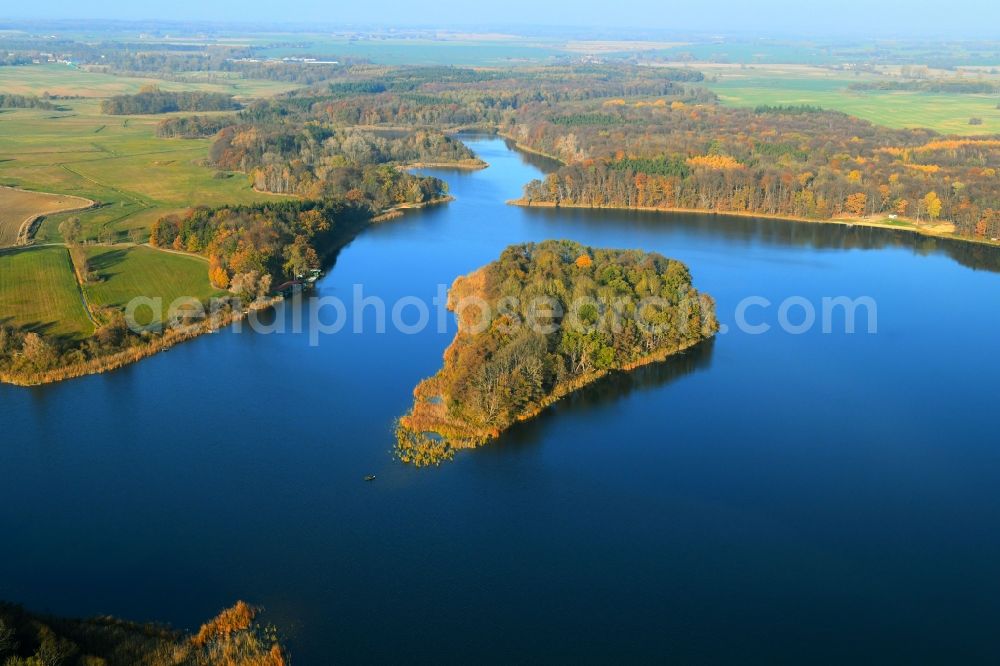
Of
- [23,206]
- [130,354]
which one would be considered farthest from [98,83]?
[130,354]

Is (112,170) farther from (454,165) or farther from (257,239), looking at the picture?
(257,239)

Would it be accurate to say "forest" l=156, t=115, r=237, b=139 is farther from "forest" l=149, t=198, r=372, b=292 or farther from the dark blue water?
the dark blue water

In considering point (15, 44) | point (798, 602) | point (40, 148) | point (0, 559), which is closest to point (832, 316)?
point (798, 602)

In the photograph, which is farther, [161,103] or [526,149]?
[161,103]

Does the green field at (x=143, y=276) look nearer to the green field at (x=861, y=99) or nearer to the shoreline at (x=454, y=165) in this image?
the shoreline at (x=454, y=165)

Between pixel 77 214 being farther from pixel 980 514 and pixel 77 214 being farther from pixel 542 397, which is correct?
pixel 980 514

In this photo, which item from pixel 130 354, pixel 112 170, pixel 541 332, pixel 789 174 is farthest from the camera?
pixel 112 170

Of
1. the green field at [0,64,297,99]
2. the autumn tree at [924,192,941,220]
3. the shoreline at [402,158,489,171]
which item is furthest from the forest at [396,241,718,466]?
the green field at [0,64,297,99]
